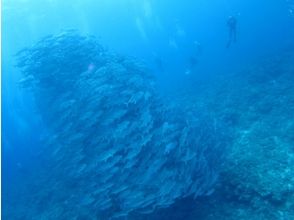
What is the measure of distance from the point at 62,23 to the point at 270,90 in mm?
42742

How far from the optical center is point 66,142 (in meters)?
11.4

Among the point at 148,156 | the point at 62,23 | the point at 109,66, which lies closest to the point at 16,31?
the point at 62,23

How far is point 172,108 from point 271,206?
410 centimetres

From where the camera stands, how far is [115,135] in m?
8.20

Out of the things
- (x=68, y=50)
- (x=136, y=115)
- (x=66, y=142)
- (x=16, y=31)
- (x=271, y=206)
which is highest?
(x=16, y=31)

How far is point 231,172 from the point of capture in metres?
8.98

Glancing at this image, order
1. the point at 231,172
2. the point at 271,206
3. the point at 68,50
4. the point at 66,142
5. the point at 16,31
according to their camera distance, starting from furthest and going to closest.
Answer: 1. the point at 16,31
2. the point at 68,50
3. the point at 66,142
4. the point at 231,172
5. the point at 271,206

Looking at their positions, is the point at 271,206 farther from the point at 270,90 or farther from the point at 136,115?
the point at 270,90

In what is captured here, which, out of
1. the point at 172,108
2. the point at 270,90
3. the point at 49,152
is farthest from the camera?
the point at 49,152

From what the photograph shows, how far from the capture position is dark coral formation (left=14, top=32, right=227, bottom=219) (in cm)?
778

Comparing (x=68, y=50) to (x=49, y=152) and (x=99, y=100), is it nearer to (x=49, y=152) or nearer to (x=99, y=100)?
(x=99, y=100)

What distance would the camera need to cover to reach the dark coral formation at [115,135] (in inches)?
306

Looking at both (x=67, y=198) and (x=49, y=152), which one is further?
(x=49, y=152)

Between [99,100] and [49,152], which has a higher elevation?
[49,152]
